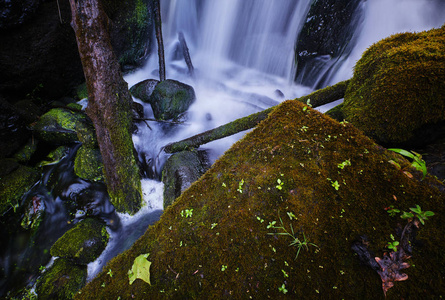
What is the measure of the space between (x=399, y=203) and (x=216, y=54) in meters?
10.5

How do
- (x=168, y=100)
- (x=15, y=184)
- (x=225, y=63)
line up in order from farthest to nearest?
(x=225, y=63) < (x=168, y=100) < (x=15, y=184)

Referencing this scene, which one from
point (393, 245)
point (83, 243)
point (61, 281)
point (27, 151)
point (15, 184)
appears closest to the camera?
point (393, 245)

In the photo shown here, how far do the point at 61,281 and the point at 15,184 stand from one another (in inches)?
119

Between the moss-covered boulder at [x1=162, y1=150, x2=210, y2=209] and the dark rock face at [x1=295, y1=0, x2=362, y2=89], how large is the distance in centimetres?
A: 566

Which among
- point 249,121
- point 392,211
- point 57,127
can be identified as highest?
point 392,211

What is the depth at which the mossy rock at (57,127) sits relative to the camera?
18.3 feet

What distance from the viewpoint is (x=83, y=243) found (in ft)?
12.4

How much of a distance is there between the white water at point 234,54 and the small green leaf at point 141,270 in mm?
3371

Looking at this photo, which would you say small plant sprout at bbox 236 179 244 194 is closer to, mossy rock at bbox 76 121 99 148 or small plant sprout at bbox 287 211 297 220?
small plant sprout at bbox 287 211 297 220

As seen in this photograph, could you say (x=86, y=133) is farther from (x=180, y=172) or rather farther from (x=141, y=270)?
(x=141, y=270)

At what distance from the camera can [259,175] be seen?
4.86 feet

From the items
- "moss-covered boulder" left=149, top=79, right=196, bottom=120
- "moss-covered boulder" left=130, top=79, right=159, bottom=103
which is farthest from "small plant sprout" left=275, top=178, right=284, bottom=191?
"moss-covered boulder" left=130, top=79, right=159, bottom=103

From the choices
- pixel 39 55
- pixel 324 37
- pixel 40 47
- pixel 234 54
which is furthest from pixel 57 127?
pixel 324 37

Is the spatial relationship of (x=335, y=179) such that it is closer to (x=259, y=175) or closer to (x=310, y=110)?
(x=259, y=175)
